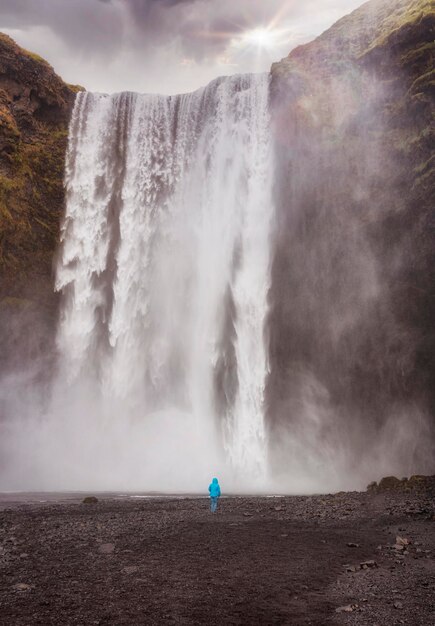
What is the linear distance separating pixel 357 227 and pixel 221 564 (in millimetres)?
25516

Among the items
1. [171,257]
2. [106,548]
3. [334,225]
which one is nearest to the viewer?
[106,548]

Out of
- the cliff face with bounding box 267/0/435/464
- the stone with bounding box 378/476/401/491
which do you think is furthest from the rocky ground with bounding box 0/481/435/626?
the cliff face with bounding box 267/0/435/464

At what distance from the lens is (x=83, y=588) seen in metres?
9.59

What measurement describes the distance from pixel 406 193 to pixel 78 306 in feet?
73.1

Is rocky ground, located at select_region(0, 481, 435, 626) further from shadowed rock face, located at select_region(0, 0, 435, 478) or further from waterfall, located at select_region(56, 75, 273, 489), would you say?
waterfall, located at select_region(56, 75, 273, 489)

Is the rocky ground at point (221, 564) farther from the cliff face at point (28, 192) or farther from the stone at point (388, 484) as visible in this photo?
the cliff face at point (28, 192)

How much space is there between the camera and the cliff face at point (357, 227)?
30281 mm

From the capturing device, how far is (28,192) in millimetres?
36562

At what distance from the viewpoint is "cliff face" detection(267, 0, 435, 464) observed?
30.3 meters

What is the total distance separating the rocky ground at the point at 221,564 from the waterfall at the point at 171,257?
1478 cm

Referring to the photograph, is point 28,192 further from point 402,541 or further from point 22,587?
point 402,541

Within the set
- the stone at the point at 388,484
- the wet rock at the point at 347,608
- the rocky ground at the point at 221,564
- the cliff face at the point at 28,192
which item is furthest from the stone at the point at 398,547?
the cliff face at the point at 28,192

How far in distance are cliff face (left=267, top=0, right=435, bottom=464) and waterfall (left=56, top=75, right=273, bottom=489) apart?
1.81 metres

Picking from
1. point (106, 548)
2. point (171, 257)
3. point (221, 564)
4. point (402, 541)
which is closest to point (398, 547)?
point (402, 541)
